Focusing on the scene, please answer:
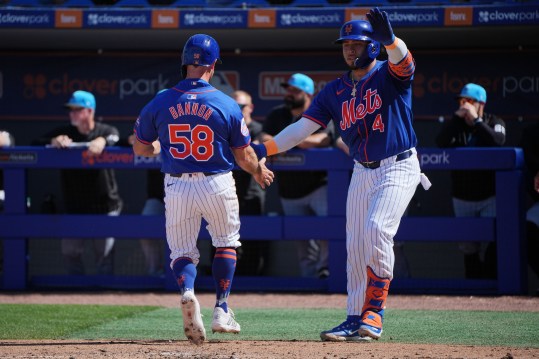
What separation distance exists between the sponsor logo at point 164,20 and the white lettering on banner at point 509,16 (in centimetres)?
256

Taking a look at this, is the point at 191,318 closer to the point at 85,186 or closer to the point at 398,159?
the point at 398,159

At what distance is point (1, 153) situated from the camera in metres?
8.06

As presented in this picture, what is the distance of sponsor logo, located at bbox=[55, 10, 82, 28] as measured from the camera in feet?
27.9

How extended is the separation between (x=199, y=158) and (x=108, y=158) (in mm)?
2934

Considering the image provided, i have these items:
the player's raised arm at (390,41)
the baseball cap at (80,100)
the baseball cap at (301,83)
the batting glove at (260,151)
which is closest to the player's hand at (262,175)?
the batting glove at (260,151)

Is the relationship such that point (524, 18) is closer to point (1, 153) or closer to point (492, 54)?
point (492, 54)

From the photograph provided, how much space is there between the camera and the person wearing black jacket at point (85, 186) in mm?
8133

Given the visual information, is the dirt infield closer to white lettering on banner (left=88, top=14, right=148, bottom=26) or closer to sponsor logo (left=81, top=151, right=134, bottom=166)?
sponsor logo (left=81, top=151, right=134, bottom=166)

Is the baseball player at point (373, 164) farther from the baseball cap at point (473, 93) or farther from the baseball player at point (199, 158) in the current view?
the baseball cap at point (473, 93)

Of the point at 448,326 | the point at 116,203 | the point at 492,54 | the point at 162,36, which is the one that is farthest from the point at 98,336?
the point at 492,54

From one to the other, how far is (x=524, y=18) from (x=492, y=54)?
1051 millimetres

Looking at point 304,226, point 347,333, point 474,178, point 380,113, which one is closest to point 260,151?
point 380,113

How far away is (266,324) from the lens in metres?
6.16

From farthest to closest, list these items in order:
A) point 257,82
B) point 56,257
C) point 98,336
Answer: point 257,82 < point 56,257 < point 98,336
